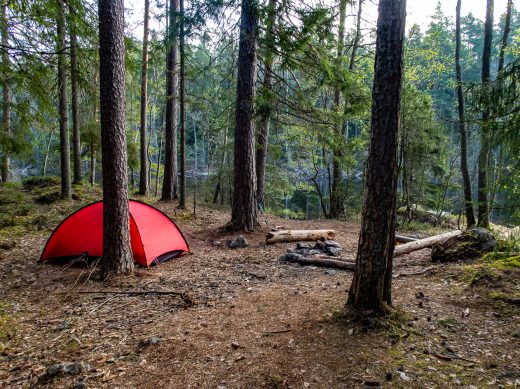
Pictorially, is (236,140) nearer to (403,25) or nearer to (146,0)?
(403,25)

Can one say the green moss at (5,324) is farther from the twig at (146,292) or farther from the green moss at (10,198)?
the green moss at (10,198)

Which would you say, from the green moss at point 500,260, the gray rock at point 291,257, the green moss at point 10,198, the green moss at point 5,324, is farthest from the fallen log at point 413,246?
the green moss at point 10,198

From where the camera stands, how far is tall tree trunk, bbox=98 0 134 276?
4.95 m

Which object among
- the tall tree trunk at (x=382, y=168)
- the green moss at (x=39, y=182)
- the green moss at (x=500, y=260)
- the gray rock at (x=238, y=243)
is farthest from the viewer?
the green moss at (x=39, y=182)

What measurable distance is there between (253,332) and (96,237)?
13.1 feet

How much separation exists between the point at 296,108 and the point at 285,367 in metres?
6.85

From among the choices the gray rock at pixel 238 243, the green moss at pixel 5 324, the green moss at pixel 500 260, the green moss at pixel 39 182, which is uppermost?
the green moss at pixel 39 182

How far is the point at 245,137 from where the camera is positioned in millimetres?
8188

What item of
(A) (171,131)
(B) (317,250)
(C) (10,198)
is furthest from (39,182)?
(B) (317,250)

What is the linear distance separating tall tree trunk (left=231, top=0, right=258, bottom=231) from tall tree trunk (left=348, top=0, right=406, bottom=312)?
16.7ft

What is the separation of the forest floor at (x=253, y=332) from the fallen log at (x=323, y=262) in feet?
0.54

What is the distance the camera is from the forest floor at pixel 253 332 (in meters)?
2.73

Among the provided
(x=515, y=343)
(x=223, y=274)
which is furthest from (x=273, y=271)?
(x=515, y=343)

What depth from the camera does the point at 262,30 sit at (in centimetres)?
770
